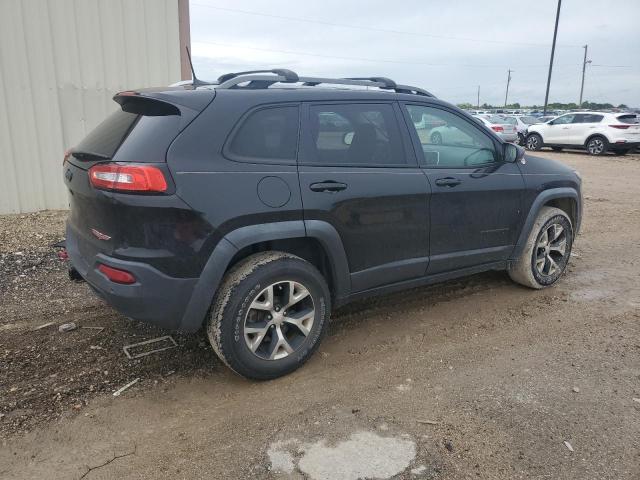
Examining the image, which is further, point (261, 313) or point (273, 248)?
point (273, 248)

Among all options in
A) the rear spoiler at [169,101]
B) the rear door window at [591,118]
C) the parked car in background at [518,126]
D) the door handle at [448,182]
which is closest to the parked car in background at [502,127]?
the parked car in background at [518,126]

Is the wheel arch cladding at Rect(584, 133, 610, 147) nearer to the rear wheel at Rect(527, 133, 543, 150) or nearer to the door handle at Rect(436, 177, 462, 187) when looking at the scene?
the rear wheel at Rect(527, 133, 543, 150)

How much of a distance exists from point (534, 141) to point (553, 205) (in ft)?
61.7

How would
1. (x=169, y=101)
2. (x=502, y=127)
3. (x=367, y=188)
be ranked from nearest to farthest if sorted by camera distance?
(x=169, y=101)
(x=367, y=188)
(x=502, y=127)

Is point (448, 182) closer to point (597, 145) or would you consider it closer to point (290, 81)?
point (290, 81)

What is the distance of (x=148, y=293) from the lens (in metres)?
2.87

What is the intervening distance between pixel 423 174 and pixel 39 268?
12.7 ft

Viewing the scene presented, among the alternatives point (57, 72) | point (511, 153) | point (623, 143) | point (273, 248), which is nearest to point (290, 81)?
point (273, 248)

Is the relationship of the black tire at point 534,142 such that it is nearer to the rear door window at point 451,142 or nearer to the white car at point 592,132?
the white car at point 592,132

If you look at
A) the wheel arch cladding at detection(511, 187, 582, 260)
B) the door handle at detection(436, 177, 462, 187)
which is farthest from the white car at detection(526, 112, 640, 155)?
the door handle at detection(436, 177, 462, 187)

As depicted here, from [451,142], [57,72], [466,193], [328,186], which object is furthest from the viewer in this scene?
[57,72]

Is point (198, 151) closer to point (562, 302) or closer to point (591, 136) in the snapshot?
point (562, 302)

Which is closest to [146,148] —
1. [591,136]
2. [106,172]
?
[106,172]

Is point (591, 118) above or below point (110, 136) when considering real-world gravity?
below
